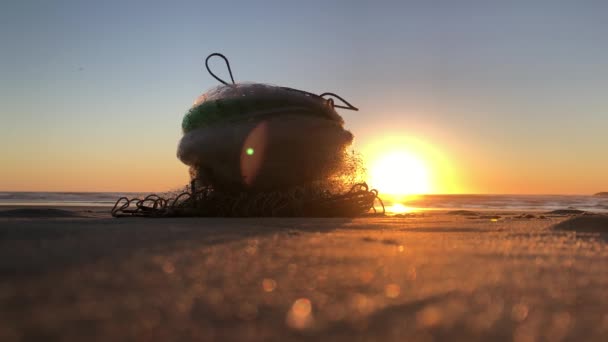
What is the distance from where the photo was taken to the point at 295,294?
0.76m

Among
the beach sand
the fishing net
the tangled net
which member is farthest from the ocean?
the beach sand

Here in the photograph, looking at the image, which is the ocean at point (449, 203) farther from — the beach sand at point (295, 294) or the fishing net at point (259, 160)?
the beach sand at point (295, 294)

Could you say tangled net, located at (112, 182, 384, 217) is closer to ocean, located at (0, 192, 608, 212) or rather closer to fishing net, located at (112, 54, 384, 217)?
fishing net, located at (112, 54, 384, 217)

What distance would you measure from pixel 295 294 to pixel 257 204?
323cm

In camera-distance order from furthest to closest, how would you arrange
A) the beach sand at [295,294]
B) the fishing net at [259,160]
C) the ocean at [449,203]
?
the ocean at [449,203] → the fishing net at [259,160] → the beach sand at [295,294]

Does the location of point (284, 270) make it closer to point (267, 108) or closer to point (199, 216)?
point (199, 216)

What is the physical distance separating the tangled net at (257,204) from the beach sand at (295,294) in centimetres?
254

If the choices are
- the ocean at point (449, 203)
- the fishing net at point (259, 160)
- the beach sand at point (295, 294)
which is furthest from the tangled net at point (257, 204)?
Answer: the ocean at point (449, 203)

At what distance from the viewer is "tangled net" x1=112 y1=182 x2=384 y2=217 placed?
3926 millimetres

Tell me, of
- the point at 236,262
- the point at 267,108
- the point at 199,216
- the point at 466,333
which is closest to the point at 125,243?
the point at 236,262

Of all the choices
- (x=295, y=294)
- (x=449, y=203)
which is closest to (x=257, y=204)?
(x=295, y=294)

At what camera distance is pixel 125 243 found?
1489 mm

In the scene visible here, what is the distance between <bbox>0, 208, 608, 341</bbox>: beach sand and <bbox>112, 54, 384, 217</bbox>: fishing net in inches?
104

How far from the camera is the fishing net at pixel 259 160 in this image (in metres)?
4.04
